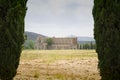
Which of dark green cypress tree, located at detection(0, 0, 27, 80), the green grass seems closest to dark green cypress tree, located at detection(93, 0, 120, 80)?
dark green cypress tree, located at detection(0, 0, 27, 80)

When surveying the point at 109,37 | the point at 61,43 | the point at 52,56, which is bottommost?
the point at 52,56

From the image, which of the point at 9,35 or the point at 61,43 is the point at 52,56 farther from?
the point at 61,43

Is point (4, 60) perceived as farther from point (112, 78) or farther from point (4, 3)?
point (112, 78)

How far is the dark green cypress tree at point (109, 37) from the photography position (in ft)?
38.2

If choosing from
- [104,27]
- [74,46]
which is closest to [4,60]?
[104,27]

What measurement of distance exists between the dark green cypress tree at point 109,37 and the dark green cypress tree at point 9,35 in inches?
125

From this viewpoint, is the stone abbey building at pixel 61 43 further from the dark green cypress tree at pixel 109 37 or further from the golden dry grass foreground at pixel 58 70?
the dark green cypress tree at pixel 109 37

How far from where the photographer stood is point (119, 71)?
11.8 m

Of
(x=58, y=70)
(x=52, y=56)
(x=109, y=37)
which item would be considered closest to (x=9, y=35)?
(x=109, y=37)

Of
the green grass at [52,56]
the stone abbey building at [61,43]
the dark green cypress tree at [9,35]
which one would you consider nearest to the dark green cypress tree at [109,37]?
the dark green cypress tree at [9,35]

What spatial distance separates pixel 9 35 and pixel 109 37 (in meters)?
3.86

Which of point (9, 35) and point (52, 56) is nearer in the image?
point (9, 35)

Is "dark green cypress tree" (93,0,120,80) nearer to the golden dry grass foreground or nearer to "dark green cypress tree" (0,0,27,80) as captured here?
"dark green cypress tree" (0,0,27,80)

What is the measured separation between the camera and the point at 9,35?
1261 cm
